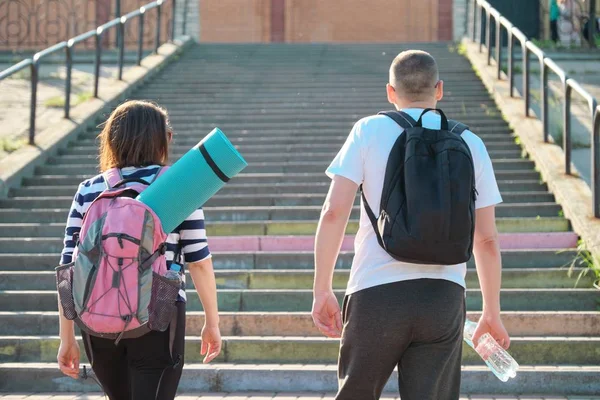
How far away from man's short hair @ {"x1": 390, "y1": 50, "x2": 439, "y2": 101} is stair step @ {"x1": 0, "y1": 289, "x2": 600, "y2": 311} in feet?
11.8

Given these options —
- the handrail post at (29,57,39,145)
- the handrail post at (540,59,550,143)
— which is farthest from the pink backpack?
the handrail post at (29,57,39,145)

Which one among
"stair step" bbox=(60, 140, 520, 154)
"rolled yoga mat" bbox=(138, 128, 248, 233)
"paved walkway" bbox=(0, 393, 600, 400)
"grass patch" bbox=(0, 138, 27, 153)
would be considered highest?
"rolled yoga mat" bbox=(138, 128, 248, 233)

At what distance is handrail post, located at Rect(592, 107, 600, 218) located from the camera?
7639mm

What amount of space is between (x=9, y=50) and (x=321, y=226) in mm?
16893

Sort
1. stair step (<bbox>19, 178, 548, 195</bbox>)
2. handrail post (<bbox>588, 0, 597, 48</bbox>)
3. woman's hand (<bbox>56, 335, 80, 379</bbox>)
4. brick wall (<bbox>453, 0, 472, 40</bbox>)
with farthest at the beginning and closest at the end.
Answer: brick wall (<bbox>453, 0, 472, 40</bbox>)
handrail post (<bbox>588, 0, 597, 48</bbox>)
stair step (<bbox>19, 178, 548, 195</bbox>)
woman's hand (<bbox>56, 335, 80, 379</bbox>)

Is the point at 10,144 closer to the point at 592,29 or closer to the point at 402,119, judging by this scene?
the point at 402,119

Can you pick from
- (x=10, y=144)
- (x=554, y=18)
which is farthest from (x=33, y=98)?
(x=554, y=18)

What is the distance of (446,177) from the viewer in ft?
9.98

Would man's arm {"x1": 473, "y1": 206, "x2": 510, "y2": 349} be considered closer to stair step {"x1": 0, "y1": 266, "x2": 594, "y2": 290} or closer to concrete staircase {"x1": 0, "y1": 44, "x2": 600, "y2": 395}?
concrete staircase {"x1": 0, "y1": 44, "x2": 600, "y2": 395}

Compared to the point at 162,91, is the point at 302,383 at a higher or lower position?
lower

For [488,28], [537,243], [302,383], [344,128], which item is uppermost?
[488,28]

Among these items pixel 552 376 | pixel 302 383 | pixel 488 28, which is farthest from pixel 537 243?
pixel 488 28

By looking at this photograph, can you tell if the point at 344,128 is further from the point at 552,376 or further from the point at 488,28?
the point at 552,376

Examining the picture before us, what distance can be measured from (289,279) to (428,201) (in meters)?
4.40
